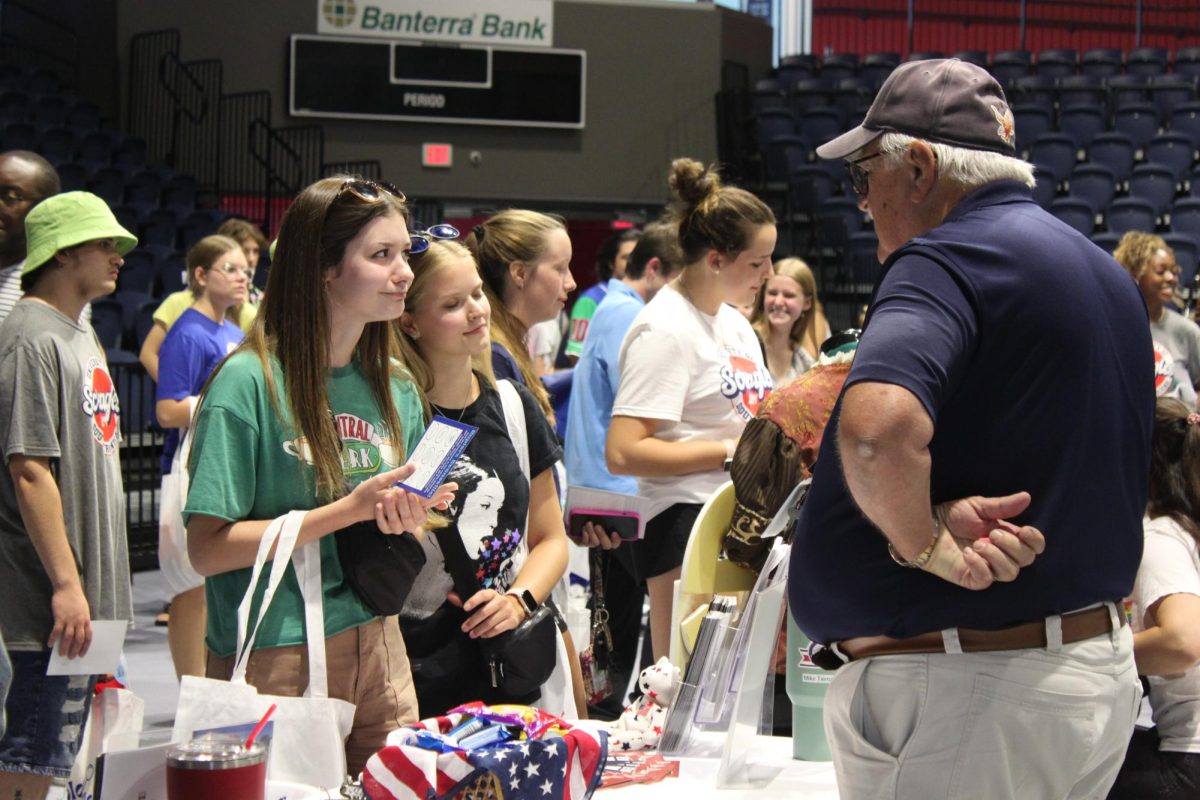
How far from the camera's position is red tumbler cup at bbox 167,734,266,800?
4.91ft

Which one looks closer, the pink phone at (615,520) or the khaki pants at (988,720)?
the khaki pants at (988,720)

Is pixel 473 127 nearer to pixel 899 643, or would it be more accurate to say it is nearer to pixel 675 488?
pixel 675 488

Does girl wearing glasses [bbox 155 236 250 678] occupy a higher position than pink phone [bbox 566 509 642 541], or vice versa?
girl wearing glasses [bbox 155 236 250 678]

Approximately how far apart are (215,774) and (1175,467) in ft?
7.09

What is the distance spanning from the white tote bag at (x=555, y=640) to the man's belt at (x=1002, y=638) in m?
0.92

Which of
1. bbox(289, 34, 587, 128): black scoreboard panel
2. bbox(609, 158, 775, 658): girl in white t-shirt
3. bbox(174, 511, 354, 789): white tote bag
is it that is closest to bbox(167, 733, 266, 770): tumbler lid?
bbox(174, 511, 354, 789): white tote bag

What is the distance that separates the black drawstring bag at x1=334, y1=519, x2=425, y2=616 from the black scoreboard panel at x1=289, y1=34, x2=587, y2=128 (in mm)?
11890

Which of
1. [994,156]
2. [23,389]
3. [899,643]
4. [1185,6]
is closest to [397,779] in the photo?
[899,643]

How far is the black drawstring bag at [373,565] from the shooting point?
2.03 meters

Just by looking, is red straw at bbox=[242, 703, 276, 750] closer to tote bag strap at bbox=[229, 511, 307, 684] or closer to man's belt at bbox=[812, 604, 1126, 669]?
tote bag strap at bbox=[229, 511, 307, 684]

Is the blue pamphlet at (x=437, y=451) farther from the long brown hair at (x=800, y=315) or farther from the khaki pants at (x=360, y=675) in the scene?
the long brown hair at (x=800, y=315)

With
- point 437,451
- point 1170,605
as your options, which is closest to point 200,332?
point 437,451

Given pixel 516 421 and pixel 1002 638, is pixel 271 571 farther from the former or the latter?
pixel 1002 638

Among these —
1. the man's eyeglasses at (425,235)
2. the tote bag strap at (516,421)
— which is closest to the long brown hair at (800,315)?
the tote bag strap at (516,421)
